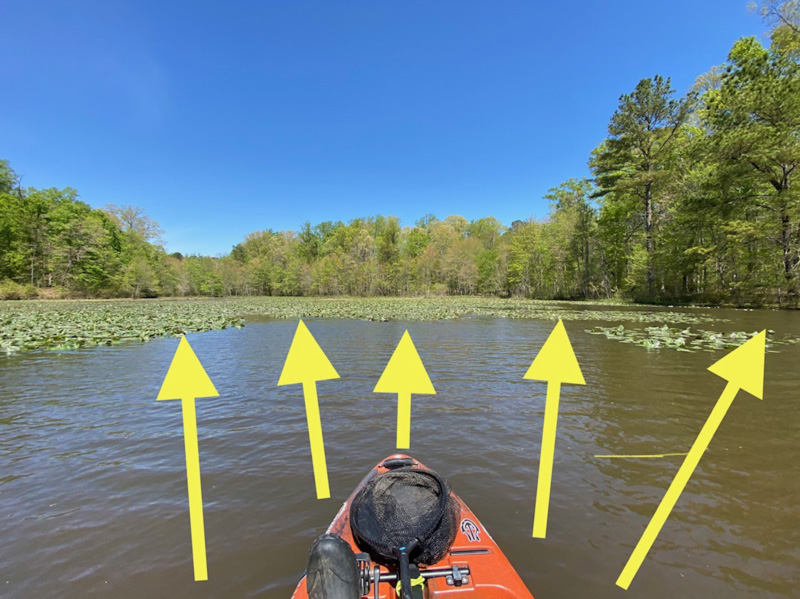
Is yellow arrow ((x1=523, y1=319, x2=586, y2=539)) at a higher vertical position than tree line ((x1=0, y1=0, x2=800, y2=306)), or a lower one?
lower

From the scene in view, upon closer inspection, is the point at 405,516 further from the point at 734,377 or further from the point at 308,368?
the point at 734,377

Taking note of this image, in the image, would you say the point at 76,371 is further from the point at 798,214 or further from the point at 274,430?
the point at 798,214

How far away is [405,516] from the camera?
102 inches

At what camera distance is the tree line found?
22.7 meters

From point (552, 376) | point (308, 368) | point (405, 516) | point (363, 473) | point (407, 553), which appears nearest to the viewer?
point (407, 553)

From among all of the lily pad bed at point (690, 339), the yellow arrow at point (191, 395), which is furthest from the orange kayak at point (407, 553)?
the lily pad bed at point (690, 339)

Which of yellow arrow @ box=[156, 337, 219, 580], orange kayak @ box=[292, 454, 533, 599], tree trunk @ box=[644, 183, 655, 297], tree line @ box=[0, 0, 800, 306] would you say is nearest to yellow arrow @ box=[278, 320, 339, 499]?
yellow arrow @ box=[156, 337, 219, 580]

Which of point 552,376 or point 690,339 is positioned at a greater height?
point 552,376

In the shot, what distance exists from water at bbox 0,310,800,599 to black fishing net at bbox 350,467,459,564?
0.84m

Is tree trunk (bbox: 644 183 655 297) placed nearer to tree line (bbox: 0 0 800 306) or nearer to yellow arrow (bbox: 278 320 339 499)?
tree line (bbox: 0 0 800 306)

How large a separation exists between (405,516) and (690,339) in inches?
595

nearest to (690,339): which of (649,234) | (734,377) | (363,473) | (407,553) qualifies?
(734,377)

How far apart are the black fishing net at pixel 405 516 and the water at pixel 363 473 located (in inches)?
33.2

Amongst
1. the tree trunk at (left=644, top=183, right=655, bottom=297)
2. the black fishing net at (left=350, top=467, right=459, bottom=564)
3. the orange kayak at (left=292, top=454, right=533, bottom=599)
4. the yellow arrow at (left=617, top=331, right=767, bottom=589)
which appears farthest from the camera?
the tree trunk at (left=644, top=183, right=655, bottom=297)
